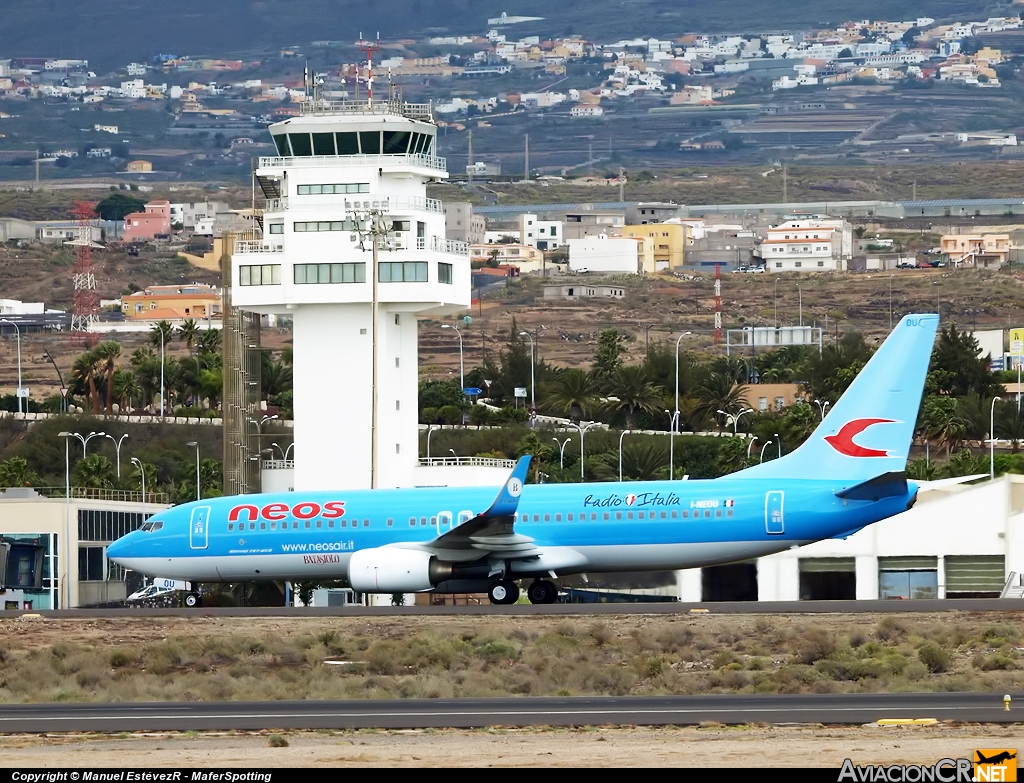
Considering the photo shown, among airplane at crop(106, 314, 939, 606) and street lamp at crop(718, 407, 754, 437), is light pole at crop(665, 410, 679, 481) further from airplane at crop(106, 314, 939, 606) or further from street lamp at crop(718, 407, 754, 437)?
airplane at crop(106, 314, 939, 606)

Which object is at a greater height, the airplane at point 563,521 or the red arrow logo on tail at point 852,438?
the red arrow logo on tail at point 852,438

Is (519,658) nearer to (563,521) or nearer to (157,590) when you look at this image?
(563,521)

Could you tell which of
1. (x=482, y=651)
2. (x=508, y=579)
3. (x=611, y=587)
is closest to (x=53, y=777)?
(x=482, y=651)

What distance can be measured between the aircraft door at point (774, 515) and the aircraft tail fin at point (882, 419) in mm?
943

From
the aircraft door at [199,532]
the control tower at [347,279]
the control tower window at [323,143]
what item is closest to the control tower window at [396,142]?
the control tower at [347,279]

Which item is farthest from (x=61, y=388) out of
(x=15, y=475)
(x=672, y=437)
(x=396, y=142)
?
(x=396, y=142)

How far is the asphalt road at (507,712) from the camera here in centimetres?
2492

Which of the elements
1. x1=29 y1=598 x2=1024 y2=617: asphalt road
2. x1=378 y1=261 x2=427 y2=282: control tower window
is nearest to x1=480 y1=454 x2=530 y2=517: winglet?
x1=29 y1=598 x2=1024 y2=617: asphalt road

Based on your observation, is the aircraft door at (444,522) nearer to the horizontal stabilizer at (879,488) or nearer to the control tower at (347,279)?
the horizontal stabilizer at (879,488)

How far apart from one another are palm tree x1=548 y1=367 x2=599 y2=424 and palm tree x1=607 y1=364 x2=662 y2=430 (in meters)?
1.64

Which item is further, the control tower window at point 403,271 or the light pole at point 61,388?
the light pole at point 61,388

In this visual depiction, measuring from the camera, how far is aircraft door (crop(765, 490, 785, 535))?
42.2 m

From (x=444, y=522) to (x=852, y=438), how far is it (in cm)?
931

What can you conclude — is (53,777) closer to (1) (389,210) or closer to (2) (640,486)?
(2) (640,486)
